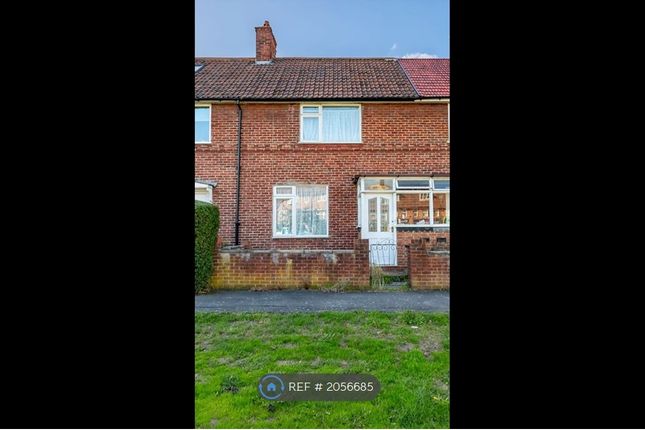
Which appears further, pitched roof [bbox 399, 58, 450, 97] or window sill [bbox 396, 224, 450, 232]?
pitched roof [bbox 399, 58, 450, 97]

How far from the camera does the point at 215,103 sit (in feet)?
28.2

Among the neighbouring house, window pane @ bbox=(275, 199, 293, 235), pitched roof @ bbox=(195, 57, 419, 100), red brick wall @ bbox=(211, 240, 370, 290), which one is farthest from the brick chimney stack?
red brick wall @ bbox=(211, 240, 370, 290)

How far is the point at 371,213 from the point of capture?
28.1 feet

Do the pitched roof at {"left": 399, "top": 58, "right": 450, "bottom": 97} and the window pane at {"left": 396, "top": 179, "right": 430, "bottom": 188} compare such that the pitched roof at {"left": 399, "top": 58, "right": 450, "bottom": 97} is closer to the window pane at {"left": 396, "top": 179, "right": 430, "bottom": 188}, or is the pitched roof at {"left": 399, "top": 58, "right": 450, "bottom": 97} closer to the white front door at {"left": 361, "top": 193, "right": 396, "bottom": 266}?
the window pane at {"left": 396, "top": 179, "right": 430, "bottom": 188}

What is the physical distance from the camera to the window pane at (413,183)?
8.51 m

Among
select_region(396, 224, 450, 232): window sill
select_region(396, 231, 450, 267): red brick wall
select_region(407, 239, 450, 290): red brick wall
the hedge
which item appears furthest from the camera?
select_region(396, 224, 450, 232): window sill

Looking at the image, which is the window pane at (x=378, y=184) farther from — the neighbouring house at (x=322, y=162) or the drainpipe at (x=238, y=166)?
the drainpipe at (x=238, y=166)

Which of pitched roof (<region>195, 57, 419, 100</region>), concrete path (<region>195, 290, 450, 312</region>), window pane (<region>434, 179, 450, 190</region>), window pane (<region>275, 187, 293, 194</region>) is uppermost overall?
pitched roof (<region>195, 57, 419, 100</region>)

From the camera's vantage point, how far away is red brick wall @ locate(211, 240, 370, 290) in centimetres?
564

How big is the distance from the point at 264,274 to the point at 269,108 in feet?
16.2

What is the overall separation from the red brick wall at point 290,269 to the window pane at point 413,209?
125 inches

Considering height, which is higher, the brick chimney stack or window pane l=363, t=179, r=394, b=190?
the brick chimney stack
